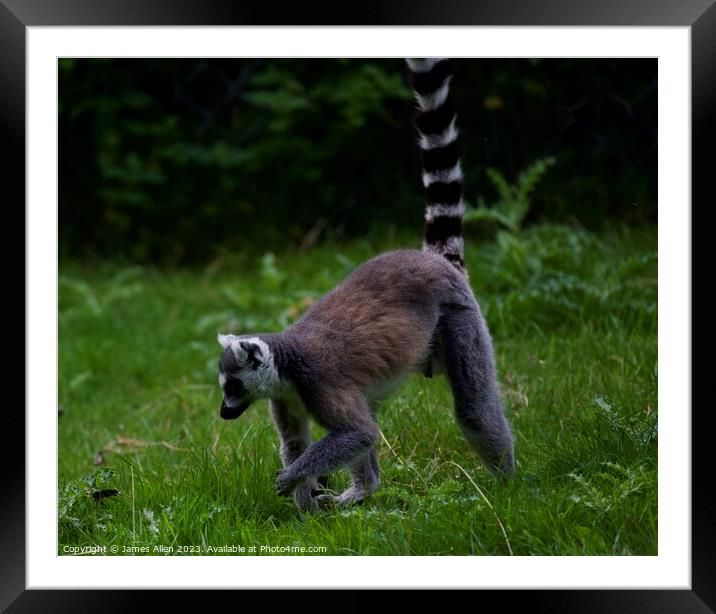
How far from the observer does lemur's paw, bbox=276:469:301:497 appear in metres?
3.58

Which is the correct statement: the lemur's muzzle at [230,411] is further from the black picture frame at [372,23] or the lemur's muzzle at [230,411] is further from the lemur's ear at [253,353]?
the black picture frame at [372,23]

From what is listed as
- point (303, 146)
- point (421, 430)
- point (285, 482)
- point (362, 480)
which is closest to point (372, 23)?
point (285, 482)

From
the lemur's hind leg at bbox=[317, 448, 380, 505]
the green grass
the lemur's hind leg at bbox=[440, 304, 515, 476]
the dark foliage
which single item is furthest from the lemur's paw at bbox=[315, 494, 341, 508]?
the dark foliage

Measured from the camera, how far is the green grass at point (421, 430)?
10.7 feet

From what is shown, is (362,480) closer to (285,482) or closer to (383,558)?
(285,482)

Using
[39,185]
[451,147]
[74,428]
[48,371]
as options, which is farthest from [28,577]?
[74,428]

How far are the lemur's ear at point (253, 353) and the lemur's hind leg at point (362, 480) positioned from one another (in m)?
0.62

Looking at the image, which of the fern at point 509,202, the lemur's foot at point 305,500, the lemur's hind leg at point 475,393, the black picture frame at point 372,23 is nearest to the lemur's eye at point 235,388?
the lemur's foot at point 305,500

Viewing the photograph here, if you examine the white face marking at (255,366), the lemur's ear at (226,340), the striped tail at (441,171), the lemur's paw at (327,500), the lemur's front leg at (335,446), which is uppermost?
the striped tail at (441,171)

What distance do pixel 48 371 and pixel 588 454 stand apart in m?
2.10

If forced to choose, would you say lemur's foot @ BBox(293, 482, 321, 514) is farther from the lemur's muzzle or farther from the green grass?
the lemur's muzzle

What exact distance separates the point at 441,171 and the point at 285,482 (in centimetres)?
162

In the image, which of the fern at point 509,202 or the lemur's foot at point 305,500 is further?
the fern at point 509,202

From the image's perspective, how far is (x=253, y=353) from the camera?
3.54 metres
